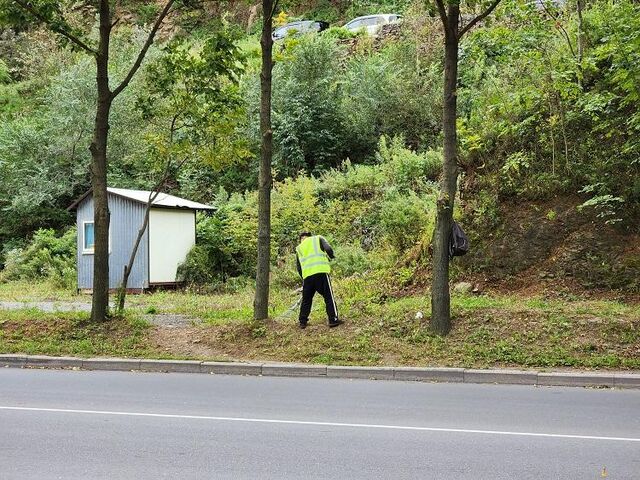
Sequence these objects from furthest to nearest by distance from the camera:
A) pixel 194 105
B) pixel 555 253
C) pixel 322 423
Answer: pixel 194 105
pixel 555 253
pixel 322 423

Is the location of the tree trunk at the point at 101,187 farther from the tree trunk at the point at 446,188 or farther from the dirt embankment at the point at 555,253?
the dirt embankment at the point at 555,253

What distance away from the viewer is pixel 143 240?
2366 cm

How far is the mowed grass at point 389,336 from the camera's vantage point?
38.9ft

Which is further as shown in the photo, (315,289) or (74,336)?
(74,336)

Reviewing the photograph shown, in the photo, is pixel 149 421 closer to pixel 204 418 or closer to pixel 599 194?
pixel 204 418

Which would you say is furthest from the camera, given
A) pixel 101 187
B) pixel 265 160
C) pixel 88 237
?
pixel 88 237

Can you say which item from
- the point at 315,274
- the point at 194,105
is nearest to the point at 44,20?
the point at 194,105

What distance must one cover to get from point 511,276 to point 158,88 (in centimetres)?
833

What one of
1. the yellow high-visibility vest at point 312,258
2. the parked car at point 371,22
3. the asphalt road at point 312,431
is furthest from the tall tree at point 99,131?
the parked car at point 371,22

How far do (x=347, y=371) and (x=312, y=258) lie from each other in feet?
8.53

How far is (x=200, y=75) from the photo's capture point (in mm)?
15508

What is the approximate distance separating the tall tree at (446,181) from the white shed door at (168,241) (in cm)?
1310

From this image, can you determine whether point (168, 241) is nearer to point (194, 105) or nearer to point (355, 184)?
point (355, 184)

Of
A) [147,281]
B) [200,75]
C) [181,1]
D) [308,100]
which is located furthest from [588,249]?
[308,100]
